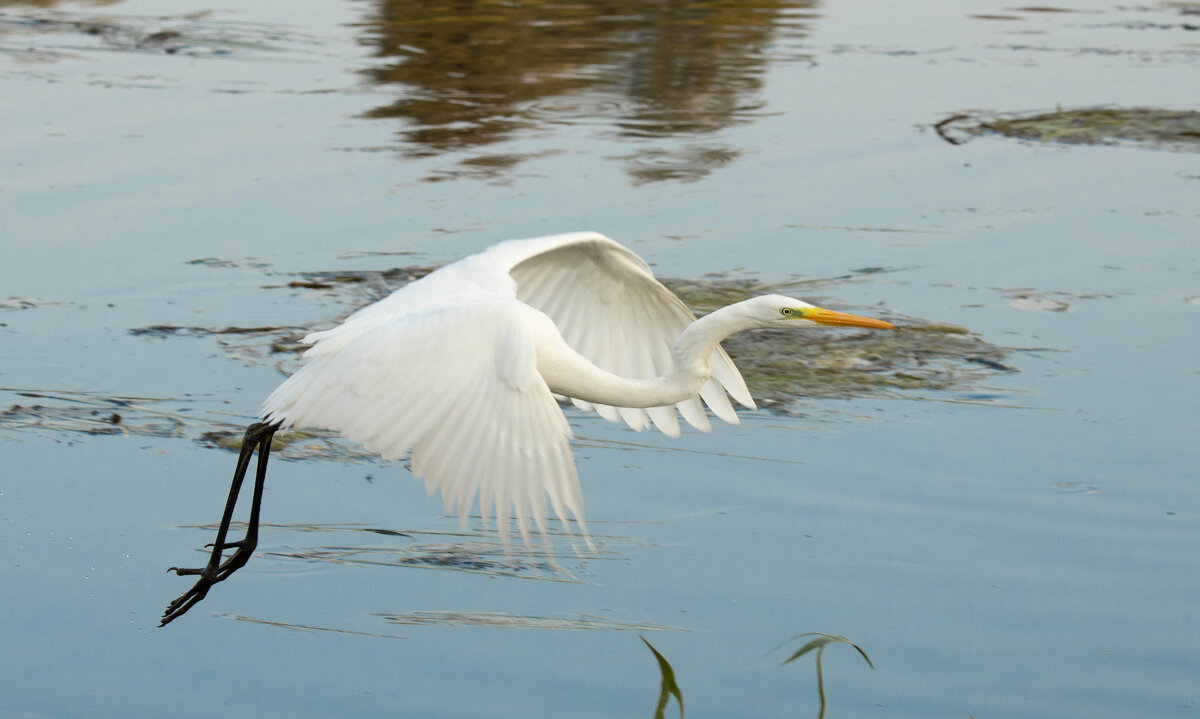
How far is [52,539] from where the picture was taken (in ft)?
17.1

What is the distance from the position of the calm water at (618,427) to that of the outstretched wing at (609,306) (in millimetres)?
483

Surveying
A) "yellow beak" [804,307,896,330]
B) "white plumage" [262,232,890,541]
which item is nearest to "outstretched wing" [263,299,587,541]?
"white plumage" [262,232,890,541]

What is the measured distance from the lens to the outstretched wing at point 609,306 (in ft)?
17.8

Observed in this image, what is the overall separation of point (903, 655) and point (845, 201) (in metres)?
5.02

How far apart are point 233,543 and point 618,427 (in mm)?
1761

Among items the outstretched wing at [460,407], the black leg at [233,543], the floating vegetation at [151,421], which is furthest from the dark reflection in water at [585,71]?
the outstretched wing at [460,407]

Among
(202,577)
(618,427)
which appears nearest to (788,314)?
(618,427)

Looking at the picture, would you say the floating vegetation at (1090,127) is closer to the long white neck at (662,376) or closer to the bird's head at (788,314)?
the bird's head at (788,314)

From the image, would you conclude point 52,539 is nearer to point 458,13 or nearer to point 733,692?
point 733,692

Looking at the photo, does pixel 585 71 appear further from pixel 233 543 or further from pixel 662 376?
pixel 662 376

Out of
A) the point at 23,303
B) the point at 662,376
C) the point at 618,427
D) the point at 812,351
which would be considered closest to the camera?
the point at 662,376

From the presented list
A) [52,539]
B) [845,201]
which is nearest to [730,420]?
[52,539]

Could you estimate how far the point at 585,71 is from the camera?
12.8m

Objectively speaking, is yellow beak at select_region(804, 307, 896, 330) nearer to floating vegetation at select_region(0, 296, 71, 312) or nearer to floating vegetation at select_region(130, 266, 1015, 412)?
floating vegetation at select_region(130, 266, 1015, 412)
